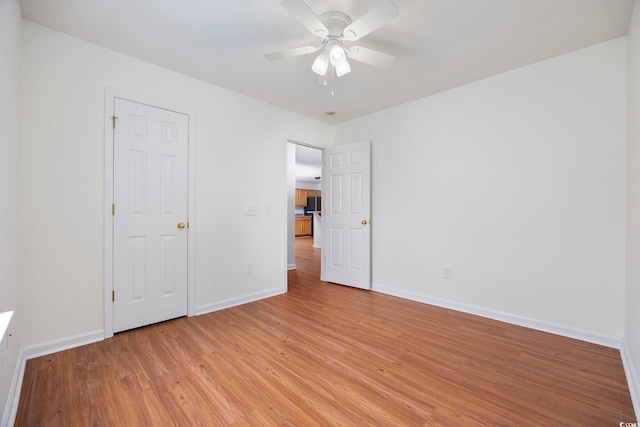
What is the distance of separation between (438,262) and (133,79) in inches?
142

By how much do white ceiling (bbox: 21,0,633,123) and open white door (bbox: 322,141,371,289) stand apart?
1.20m

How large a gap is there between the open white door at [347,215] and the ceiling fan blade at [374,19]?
206cm

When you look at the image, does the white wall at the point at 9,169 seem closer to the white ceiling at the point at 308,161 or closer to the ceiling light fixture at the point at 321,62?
the ceiling light fixture at the point at 321,62

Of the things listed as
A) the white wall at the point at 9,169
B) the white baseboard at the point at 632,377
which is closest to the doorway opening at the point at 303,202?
the white wall at the point at 9,169

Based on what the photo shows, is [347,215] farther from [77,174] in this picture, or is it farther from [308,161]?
[308,161]

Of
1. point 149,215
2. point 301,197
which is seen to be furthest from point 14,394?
point 301,197

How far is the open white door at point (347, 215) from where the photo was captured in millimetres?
3799

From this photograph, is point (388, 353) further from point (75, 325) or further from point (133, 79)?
point (133, 79)

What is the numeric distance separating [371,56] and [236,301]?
2.81m

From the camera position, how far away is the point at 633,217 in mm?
1817

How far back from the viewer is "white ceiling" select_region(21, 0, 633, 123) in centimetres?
184

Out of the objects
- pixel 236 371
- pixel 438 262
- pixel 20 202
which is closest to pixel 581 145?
pixel 438 262

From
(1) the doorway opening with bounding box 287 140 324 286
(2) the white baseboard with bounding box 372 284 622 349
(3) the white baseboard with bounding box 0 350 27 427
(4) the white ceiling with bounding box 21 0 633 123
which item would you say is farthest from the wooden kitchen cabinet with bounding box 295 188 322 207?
(3) the white baseboard with bounding box 0 350 27 427

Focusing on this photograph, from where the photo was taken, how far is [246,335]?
242 cm
